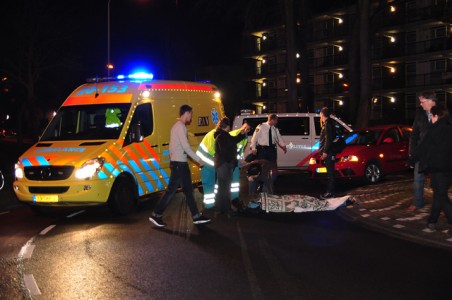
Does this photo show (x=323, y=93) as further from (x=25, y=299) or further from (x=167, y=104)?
(x=25, y=299)

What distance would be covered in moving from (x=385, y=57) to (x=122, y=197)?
150 feet

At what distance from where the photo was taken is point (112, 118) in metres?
10.7

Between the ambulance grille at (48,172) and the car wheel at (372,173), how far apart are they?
27.3 feet

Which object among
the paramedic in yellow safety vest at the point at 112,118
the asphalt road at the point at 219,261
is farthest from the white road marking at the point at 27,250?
the paramedic in yellow safety vest at the point at 112,118

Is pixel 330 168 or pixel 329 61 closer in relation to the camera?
pixel 330 168

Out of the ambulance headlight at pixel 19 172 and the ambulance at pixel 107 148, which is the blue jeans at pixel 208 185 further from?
the ambulance headlight at pixel 19 172

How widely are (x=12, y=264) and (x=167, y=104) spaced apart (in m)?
5.63

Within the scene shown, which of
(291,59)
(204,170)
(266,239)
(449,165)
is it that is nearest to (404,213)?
(449,165)

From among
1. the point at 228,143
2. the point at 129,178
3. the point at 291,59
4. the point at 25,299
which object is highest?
the point at 291,59

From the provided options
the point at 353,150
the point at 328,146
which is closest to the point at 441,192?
the point at 328,146

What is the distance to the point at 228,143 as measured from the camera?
985 centimetres

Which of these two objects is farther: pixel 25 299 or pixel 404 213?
pixel 404 213

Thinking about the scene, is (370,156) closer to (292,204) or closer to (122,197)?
(292,204)

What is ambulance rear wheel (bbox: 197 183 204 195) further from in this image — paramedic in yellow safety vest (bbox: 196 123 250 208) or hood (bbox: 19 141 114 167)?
hood (bbox: 19 141 114 167)
